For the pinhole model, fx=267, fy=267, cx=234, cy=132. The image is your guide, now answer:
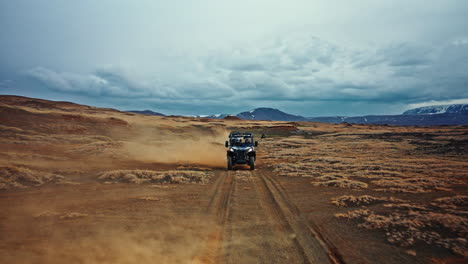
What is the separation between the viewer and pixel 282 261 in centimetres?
697

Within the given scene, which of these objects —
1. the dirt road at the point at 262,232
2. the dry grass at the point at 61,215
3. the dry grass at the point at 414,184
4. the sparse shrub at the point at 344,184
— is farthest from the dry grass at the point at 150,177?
the dry grass at the point at 414,184

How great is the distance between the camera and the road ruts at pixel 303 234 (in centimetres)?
717

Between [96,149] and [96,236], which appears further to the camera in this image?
[96,149]

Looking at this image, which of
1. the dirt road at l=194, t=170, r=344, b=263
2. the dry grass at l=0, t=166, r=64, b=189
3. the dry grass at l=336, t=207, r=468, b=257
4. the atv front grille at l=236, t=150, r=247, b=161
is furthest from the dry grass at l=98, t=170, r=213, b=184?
the dry grass at l=336, t=207, r=468, b=257

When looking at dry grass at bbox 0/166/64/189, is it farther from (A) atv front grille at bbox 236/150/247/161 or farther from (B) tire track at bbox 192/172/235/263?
(A) atv front grille at bbox 236/150/247/161

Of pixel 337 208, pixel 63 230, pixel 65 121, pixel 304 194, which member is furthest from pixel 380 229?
pixel 65 121

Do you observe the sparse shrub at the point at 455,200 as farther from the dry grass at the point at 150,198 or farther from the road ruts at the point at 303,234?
the dry grass at the point at 150,198

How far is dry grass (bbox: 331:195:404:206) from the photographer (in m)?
12.4

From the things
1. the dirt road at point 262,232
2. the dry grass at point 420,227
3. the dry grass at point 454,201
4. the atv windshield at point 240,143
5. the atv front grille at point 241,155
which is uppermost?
the atv windshield at point 240,143

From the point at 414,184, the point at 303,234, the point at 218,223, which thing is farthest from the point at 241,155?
the point at 303,234

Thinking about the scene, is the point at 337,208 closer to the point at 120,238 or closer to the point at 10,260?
the point at 120,238

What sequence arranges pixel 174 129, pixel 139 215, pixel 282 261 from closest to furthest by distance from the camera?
1. pixel 282 261
2. pixel 139 215
3. pixel 174 129

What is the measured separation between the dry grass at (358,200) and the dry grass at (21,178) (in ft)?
54.3

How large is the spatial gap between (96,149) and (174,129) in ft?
119
